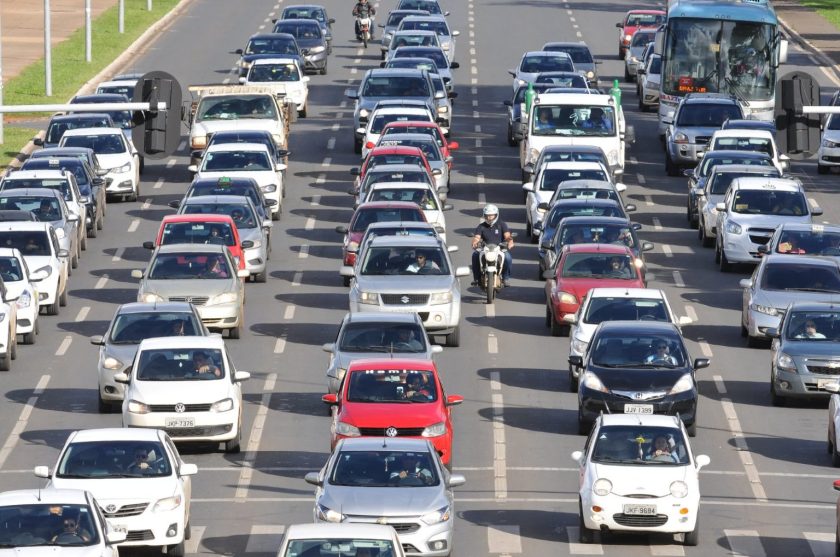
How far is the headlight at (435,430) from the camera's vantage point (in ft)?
98.9

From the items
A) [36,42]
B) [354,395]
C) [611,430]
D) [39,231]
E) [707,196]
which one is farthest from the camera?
[36,42]

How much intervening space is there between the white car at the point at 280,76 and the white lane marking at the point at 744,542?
37713 mm

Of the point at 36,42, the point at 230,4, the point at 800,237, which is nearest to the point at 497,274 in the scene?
the point at 800,237

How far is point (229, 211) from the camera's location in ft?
149

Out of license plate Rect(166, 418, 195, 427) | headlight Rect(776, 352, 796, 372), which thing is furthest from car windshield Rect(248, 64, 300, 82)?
license plate Rect(166, 418, 195, 427)

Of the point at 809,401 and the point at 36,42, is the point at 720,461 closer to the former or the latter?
the point at 809,401

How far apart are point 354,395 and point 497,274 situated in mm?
12778

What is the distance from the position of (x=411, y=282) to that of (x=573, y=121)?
605 inches

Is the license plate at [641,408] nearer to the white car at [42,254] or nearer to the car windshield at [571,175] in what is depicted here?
the white car at [42,254]

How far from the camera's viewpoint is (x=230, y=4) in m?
94.9

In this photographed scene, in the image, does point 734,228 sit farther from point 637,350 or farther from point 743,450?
point 743,450

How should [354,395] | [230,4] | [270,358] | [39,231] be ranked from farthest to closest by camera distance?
[230,4] → [39,231] → [270,358] → [354,395]

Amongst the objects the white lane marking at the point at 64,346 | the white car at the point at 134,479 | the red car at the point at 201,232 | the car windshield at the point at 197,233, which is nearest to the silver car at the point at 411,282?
the red car at the point at 201,232

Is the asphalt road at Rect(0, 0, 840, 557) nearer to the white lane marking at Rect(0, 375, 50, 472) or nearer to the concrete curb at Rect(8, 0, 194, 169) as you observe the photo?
the white lane marking at Rect(0, 375, 50, 472)
